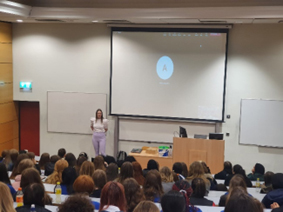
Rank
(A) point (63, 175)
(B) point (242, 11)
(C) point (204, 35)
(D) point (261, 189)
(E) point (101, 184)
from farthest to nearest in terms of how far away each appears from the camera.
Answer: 1. (C) point (204, 35)
2. (B) point (242, 11)
3. (D) point (261, 189)
4. (A) point (63, 175)
5. (E) point (101, 184)

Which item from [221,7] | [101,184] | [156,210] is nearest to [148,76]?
[221,7]

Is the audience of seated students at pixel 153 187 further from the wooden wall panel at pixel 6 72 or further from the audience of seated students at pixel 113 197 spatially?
the wooden wall panel at pixel 6 72

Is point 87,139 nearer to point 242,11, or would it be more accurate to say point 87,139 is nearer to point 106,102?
point 106,102

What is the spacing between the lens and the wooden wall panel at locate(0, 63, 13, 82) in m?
8.84

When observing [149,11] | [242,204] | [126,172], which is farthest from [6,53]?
[242,204]

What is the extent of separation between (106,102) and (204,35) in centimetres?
290

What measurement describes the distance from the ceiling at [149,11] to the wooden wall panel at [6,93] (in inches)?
67.6

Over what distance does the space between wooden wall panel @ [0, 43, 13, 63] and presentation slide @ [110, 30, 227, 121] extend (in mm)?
2764

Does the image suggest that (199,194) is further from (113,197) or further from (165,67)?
(165,67)

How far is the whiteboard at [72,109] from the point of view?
8.93 meters

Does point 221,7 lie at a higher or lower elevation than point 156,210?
higher

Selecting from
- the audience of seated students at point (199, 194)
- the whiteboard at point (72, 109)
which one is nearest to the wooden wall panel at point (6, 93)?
the whiteboard at point (72, 109)

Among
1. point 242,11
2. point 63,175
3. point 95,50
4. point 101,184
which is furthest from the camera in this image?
point 95,50

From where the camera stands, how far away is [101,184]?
4152 mm
